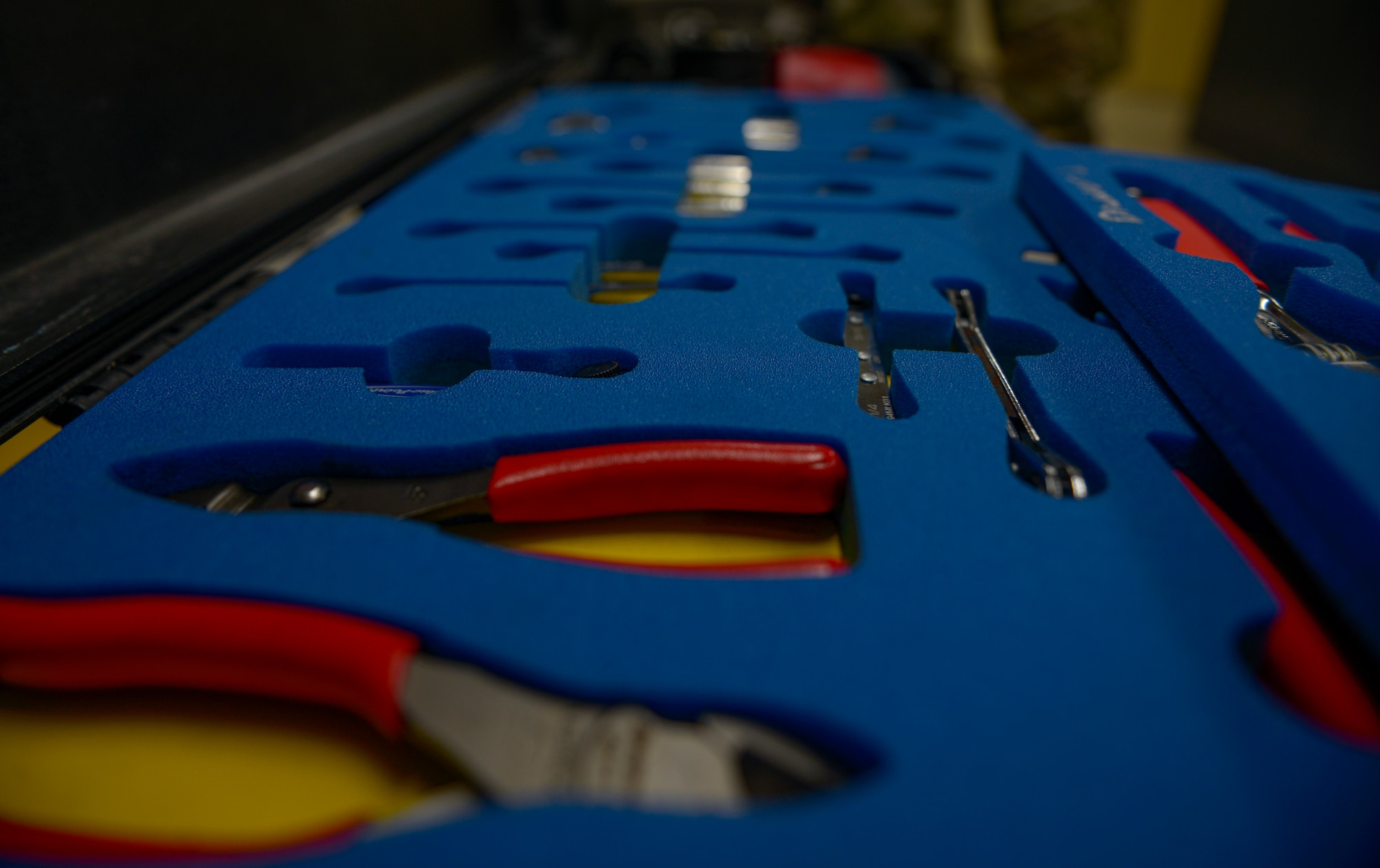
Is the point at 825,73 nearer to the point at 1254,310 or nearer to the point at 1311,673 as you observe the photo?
the point at 1254,310

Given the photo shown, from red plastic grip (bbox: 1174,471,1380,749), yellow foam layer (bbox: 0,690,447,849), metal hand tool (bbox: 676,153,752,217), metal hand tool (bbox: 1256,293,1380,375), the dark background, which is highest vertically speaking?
the dark background

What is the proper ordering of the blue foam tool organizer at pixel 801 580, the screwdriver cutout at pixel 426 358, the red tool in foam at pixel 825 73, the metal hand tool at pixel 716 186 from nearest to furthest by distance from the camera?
the blue foam tool organizer at pixel 801 580 < the screwdriver cutout at pixel 426 358 < the metal hand tool at pixel 716 186 < the red tool in foam at pixel 825 73

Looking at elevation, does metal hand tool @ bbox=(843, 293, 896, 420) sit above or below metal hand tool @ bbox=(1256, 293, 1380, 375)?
below

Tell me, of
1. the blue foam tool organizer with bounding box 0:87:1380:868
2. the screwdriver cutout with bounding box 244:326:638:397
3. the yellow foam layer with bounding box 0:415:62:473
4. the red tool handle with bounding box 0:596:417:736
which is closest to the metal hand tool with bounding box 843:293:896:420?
the blue foam tool organizer with bounding box 0:87:1380:868

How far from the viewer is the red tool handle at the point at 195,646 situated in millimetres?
320

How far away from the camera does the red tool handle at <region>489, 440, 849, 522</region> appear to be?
418mm

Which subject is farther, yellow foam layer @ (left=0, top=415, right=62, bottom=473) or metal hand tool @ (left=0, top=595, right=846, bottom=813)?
yellow foam layer @ (left=0, top=415, right=62, bottom=473)

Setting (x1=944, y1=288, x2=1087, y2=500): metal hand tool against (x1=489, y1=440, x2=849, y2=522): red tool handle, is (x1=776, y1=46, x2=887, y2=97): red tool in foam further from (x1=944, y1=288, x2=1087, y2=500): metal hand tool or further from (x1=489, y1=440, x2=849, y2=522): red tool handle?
(x1=489, y1=440, x2=849, y2=522): red tool handle

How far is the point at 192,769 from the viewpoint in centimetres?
33

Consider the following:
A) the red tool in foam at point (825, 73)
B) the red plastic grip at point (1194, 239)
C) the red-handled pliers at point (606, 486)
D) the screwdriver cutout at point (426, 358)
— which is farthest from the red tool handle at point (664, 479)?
the red tool in foam at point (825, 73)

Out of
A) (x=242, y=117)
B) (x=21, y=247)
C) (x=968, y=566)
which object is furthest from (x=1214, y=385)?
(x=242, y=117)

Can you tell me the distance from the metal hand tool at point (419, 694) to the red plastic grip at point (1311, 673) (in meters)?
0.22

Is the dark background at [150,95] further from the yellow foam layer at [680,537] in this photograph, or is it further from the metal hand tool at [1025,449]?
the metal hand tool at [1025,449]

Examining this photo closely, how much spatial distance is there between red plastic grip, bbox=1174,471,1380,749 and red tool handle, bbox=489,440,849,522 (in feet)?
0.70
